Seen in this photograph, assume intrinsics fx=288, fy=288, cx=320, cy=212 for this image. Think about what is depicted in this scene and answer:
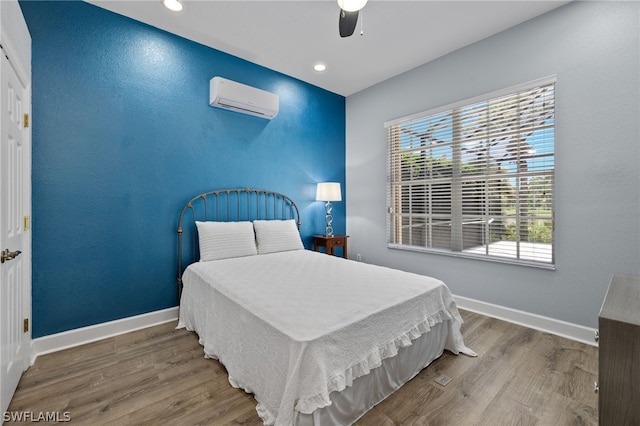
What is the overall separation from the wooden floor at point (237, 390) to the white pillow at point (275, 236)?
125 centimetres

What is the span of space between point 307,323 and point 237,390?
2.57 ft

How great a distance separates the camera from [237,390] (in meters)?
1.84

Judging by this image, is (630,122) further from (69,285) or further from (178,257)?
(69,285)

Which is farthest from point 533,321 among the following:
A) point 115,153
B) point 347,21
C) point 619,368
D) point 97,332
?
point 115,153

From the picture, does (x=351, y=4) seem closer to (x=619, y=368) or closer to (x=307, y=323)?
(x=307, y=323)

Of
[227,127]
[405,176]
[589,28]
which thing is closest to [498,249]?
[405,176]

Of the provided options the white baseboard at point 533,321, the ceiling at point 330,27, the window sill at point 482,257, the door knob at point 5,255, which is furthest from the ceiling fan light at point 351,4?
the white baseboard at point 533,321

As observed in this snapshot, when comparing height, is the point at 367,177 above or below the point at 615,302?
above

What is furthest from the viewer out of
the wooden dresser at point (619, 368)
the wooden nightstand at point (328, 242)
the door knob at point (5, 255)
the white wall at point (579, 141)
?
the wooden nightstand at point (328, 242)

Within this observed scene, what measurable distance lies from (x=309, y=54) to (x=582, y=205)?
3.09 meters

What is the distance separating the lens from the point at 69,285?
2424 mm

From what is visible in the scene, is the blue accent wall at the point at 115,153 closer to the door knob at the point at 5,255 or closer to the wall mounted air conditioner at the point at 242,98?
the wall mounted air conditioner at the point at 242,98

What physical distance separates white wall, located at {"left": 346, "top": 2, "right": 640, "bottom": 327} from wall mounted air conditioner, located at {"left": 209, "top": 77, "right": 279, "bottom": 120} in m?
2.12

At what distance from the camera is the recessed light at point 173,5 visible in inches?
96.7
